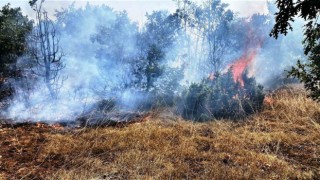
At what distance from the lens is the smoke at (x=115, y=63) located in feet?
45.5

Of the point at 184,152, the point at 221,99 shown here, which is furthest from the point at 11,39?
the point at 184,152

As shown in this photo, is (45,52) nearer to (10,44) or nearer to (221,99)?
(10,44)

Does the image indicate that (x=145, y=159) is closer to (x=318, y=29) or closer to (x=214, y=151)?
(x=214, y=151)

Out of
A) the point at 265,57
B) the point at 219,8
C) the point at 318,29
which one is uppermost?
the point at 219,8

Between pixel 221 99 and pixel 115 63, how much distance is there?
779cm

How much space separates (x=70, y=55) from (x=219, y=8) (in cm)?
1311

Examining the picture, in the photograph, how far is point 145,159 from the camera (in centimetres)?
619

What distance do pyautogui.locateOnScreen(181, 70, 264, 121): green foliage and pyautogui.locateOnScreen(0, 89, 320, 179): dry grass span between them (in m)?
1.46

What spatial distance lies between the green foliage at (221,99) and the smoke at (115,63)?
1.16 m

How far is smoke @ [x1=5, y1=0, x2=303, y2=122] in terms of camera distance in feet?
45.5

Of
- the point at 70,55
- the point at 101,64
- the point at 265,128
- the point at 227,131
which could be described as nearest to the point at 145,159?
the point at 227,131

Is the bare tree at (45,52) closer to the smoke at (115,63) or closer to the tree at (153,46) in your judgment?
the smoke at (115,63)

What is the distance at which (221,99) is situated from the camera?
12281 millimetres

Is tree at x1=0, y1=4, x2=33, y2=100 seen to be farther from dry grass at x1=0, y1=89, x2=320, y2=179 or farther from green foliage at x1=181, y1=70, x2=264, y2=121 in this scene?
green foliage at x1=181, y1=70, x2=264, y2=121
